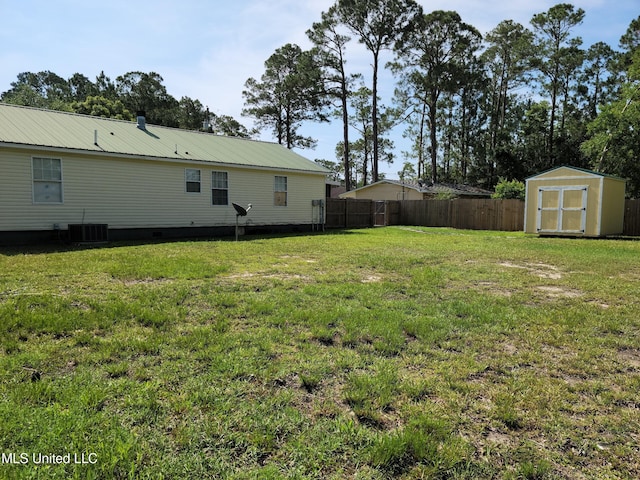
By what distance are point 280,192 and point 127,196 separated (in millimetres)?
5811

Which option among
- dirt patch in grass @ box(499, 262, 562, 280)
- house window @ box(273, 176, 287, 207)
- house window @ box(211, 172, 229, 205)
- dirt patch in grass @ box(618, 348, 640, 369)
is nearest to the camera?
dirt patch in grass @ box(618, 348, 640, 369)

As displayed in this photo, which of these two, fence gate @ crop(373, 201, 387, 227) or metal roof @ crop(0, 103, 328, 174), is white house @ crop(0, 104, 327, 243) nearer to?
metal roof @ crop(0, 103, 328, 174)

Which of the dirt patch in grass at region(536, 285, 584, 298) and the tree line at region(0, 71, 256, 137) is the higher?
the tree line at region(0, 71, 256, 137)

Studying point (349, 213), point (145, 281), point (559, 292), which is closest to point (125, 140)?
point (145, 281)

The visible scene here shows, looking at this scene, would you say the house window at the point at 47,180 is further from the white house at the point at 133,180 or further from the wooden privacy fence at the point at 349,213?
the wooden privacy fence at the point at 349,213

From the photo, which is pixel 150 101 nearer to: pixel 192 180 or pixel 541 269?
pixel 192 180

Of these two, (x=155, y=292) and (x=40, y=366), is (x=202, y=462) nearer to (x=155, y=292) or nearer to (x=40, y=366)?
(x=40, y=366)

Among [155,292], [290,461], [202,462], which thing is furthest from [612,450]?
[155,292]

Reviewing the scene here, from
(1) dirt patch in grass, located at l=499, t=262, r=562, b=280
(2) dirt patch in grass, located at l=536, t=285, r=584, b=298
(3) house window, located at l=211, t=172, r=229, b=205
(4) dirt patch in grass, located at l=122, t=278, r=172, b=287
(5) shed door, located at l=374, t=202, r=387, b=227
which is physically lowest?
(2) dirt patch in grass, located at l=536, t=285, r=584, b=298

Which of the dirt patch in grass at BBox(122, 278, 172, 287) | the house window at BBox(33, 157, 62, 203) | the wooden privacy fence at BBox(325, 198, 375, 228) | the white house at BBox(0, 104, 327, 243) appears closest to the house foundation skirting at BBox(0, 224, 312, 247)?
the white house at BBox(0, 104, 327, 243)

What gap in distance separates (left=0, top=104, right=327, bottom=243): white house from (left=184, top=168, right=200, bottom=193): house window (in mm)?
33

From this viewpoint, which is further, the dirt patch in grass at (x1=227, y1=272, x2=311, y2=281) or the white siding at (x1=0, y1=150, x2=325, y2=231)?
the white siding at (x1=0, y1=150, x2=325, y2=231)

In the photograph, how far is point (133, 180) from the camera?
39.3ft

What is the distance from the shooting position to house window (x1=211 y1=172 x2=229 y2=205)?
13852 millimetres
